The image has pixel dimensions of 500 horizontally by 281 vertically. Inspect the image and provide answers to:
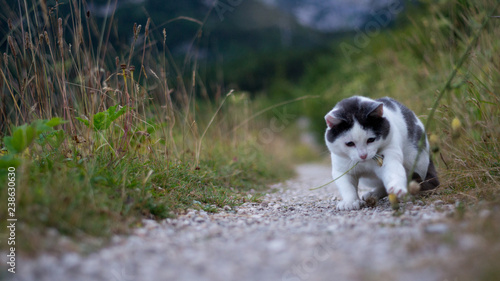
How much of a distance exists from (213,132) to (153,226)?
110 inches

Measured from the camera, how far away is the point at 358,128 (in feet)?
→ 9.08

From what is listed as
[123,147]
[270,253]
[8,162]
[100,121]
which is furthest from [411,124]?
[8,162]

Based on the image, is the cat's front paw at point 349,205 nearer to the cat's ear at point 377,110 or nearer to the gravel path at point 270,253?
the gravel path at point 270,253

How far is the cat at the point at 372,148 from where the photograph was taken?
8.96 feet

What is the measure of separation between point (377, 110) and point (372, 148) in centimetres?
27

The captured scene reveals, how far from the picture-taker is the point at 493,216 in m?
1.74

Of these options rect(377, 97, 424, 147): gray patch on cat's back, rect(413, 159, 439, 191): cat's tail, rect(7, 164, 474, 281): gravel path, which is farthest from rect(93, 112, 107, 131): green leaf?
rect(413, 159, 439, 191): cat's tail

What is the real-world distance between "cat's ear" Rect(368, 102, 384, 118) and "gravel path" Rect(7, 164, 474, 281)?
2.47ft

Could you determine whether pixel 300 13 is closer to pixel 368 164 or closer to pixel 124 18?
pixel 124 18

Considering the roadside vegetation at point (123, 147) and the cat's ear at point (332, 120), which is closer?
the roadside vegetation at point (123, 147)

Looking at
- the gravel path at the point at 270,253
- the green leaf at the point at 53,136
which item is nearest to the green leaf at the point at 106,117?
the green leaf at the point at 53,136

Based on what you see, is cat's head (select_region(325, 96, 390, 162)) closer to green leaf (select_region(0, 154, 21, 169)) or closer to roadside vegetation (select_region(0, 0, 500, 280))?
roadside vegetation (select_region(0, 0, 500, 280))

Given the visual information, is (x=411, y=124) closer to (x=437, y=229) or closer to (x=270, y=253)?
(x=437, y=229)

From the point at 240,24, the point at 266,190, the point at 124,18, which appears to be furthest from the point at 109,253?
the point at 240,24
